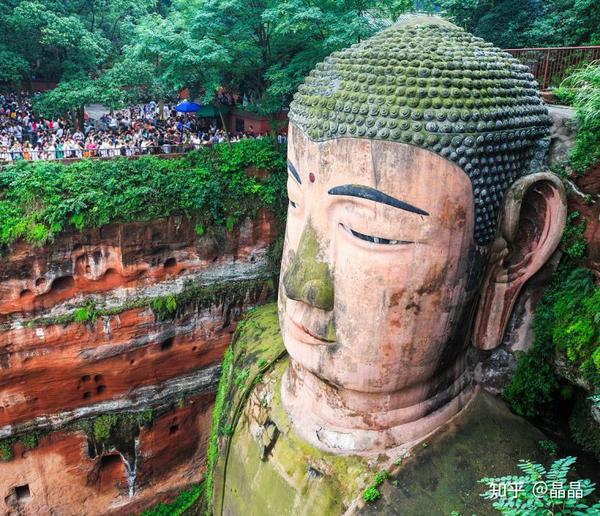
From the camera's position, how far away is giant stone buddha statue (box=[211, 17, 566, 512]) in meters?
4.51

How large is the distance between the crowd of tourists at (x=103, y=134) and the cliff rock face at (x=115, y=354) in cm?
283

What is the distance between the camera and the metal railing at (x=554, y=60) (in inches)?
291

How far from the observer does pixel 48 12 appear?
53.3 feet

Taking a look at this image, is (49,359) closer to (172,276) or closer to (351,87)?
(172,276)

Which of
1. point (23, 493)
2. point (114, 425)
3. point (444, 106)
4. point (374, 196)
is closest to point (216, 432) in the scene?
point (374, 196)

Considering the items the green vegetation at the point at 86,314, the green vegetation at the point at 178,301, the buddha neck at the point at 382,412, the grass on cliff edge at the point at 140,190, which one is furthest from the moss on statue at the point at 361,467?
the grass on cliff edge at the point at 140,190

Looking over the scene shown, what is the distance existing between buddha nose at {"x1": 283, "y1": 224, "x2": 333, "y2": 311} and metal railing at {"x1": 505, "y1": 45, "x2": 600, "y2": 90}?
5.02 meters

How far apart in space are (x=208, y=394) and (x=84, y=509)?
397cm

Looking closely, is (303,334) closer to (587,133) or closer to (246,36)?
(587,133)

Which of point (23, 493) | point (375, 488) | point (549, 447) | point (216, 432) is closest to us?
point (375, 488)

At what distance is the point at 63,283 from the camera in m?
11.6

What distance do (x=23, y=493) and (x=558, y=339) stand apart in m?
12.4

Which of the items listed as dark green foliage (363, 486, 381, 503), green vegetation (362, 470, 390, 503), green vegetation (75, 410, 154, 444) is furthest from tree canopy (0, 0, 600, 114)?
dark green foliage (363, 486, 381, 503)

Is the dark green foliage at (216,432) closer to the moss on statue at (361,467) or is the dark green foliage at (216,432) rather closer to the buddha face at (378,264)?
the moss on statue at (361,467)
